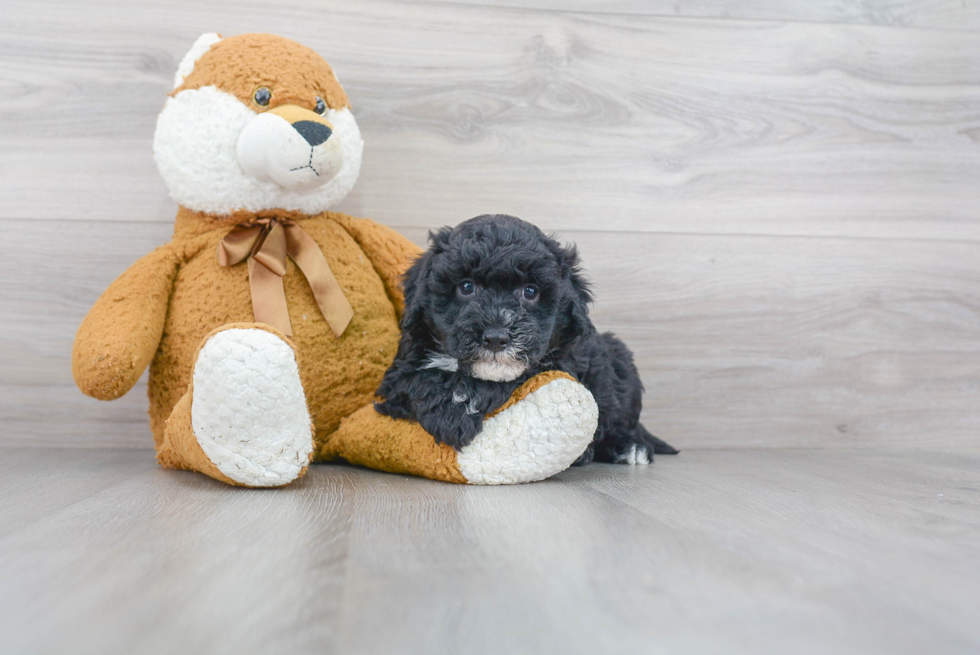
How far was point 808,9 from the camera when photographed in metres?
1.60

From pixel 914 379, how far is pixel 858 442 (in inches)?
7.6

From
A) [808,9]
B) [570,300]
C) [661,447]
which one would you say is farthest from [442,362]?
[808,9]

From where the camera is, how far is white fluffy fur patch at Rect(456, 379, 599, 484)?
38.8 inches

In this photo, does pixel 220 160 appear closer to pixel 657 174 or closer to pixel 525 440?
pixel 525 440

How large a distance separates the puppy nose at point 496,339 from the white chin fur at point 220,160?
1.37 feet

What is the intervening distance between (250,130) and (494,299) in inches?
18.6

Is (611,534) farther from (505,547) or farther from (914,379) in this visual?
(914,379)

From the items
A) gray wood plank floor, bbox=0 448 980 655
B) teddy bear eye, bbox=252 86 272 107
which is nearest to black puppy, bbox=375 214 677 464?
gray wood plank floor, bbox=0 448 980 655

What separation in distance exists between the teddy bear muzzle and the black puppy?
229 millimetres

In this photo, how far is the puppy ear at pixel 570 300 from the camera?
1.04 meters

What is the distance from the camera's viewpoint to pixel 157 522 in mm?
768

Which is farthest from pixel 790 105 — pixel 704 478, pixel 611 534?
pixel 611 534

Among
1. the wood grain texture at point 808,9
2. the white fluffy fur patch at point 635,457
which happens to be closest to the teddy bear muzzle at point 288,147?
the wood grain texture at point 808,9

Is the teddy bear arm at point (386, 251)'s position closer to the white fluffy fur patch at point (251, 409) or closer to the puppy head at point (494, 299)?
the puppy head at point (494, 299)
